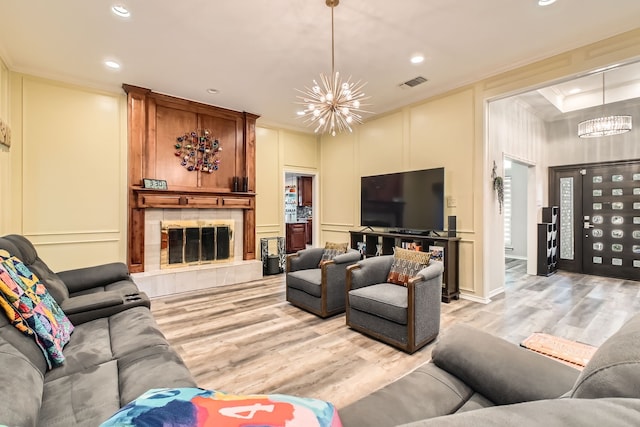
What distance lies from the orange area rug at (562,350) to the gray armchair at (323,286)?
77.9 inches

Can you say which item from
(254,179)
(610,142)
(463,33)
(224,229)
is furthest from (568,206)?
(224,229)

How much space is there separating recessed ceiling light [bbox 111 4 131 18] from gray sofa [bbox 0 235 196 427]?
7.12 feet

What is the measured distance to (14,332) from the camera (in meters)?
1.43

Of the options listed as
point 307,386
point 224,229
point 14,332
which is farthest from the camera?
point 224,229

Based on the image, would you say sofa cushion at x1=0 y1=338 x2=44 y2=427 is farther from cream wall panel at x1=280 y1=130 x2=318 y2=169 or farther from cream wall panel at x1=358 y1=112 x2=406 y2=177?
cream wall panel at x1=280 y1=130 x2=318 y2=169

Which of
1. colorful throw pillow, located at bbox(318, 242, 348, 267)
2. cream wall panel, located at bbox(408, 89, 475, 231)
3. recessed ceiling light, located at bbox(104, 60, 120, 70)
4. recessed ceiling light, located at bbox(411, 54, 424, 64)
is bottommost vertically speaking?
colorful throw pillow, located at bbox(318, 242, 348, 267)

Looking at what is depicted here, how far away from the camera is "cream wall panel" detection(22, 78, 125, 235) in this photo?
3.90m

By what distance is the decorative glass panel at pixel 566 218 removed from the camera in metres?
6.09

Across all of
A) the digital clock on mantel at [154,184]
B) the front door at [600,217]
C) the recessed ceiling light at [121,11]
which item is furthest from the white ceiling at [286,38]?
the front door at [600,217]

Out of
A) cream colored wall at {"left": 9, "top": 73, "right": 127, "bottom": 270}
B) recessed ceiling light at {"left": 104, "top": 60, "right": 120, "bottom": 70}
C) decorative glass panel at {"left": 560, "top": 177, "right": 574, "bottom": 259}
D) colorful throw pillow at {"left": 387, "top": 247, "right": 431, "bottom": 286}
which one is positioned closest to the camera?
colorful throw pillow at {"left": 387, "top": 247, "right": 431, "bottom": 286}

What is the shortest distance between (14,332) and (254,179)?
4.39m

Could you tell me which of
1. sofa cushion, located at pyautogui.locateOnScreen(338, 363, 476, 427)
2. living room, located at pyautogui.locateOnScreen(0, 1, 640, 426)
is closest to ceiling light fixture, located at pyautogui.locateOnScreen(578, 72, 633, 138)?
living room, located at pyautogui.locateOnScreen(0, 1, 640, 426)

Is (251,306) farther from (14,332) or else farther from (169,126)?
(169,126)

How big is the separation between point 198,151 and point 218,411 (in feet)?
16.8
